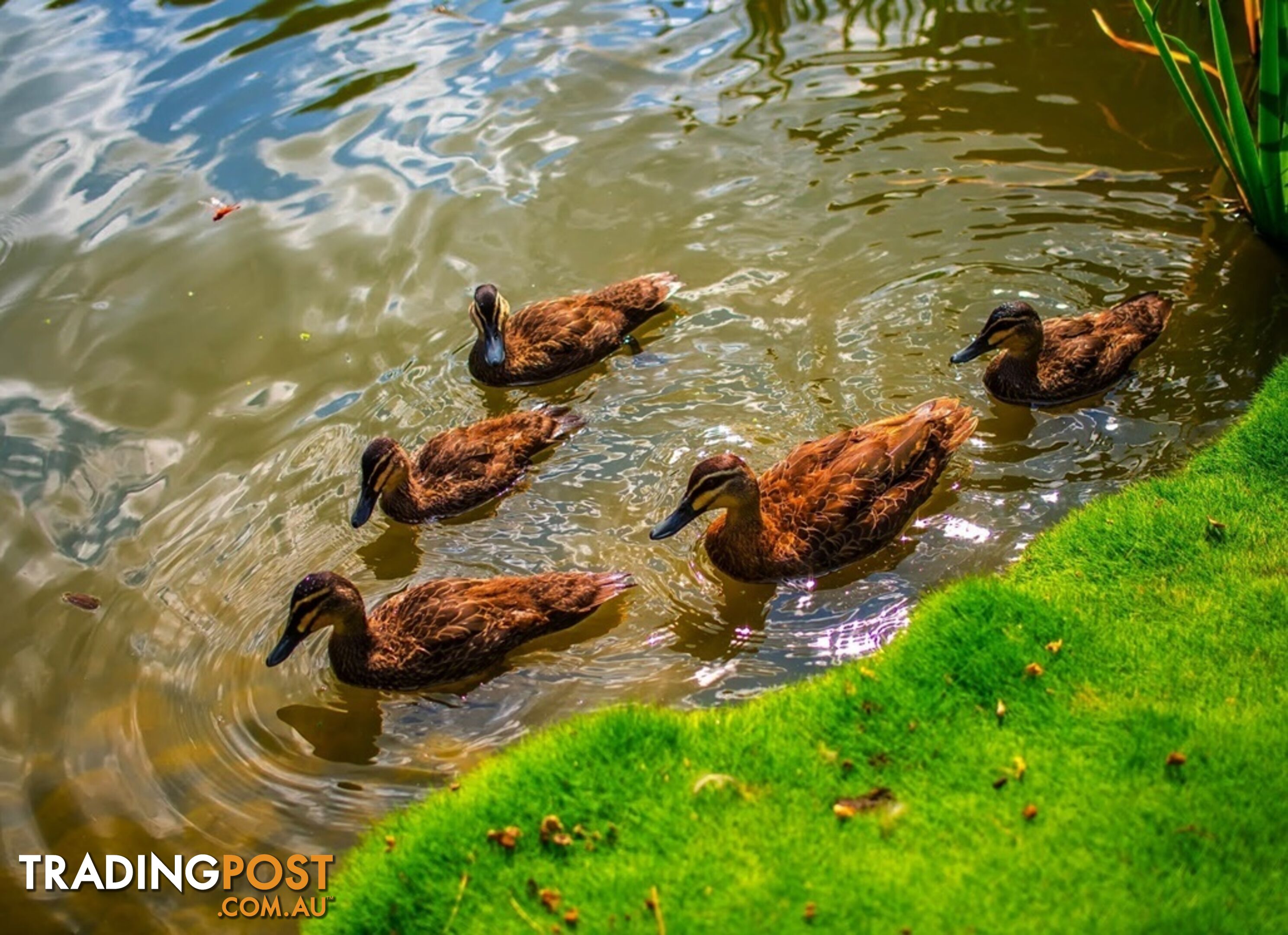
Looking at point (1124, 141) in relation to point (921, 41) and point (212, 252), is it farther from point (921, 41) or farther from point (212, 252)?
point (212, 252)

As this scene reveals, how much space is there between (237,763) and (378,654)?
0.89 meters

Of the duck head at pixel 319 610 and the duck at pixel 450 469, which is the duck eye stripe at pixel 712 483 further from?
the duck head at pixel 319 610

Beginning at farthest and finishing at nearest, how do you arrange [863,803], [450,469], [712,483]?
[450,469]
[712,483]
[863,803]

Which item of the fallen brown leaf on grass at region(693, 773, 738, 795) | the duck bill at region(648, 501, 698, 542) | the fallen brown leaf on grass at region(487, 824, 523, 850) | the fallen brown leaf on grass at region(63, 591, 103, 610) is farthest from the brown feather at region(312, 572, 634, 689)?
the fallen brown leaf on grass at region(693, 773, 738, 795)

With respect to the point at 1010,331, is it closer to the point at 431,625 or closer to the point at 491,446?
the point at 491,446

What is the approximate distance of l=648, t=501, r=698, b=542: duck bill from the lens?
275 inches

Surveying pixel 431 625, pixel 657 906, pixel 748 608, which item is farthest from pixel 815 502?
pixel 657 906

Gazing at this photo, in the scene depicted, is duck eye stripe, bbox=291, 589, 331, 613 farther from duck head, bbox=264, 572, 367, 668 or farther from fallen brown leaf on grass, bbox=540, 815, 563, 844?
fallen brown leaf on grass, bbox=540, 815, 563, 844

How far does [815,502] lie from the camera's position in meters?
7.14

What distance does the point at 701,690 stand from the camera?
20.7 ft

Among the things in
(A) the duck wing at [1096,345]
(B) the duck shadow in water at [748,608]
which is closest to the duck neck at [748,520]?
(B) the duck shadow in water at [748,608]

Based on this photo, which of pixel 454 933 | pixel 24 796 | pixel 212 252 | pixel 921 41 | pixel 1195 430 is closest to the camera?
pixel 454 933

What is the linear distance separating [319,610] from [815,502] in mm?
2852

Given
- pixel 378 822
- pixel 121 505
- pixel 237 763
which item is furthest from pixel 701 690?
pixel 121 505
